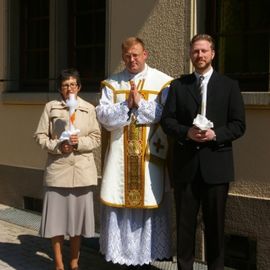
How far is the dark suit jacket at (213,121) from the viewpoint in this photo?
13.5 feet

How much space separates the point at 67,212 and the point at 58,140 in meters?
0.66

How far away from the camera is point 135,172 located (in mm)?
4684

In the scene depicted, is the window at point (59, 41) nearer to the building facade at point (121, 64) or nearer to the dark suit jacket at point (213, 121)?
the building facade at point (121, 64)

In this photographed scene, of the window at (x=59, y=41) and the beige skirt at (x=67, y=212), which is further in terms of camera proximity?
the window at (x=59, y=41)

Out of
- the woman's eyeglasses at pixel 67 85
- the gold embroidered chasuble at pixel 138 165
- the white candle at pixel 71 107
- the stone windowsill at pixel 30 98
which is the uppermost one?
the woman's eyeglasses at pixel 67 85

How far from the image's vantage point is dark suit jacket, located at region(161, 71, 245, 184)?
4125mm

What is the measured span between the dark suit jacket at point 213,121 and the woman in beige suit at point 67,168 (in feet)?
3.11

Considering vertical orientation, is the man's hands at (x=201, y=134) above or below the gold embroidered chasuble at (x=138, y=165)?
above

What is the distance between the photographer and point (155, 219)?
4.79 metres

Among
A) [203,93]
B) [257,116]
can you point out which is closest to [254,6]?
[257,116]

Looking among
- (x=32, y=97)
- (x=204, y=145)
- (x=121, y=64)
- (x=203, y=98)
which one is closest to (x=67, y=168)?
(x=204, y=145)

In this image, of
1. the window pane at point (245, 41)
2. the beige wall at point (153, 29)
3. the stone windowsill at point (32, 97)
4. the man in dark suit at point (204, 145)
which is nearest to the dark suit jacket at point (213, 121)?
the man in dark suit at point (204, 145)

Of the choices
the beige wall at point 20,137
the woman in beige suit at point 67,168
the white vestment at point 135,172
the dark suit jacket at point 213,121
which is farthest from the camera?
the beige wall at point 20,137

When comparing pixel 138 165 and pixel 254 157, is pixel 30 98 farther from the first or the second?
pixel 254 157
